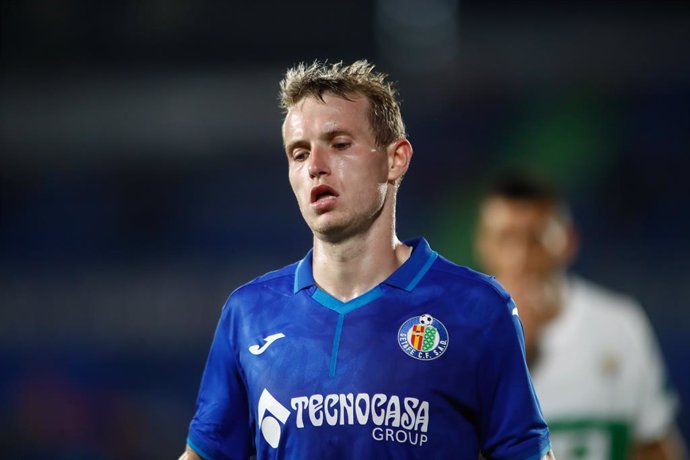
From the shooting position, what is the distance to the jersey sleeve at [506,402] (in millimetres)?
2283

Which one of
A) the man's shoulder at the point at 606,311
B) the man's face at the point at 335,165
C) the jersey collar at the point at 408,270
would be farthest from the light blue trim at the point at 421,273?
the man's shoulder at the point at 606,311

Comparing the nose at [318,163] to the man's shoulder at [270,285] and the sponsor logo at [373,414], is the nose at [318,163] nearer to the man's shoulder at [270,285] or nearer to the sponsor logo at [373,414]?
the man's shoulder at [270,285]

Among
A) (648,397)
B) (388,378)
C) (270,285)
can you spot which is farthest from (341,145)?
(648,397)

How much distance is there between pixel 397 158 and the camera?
252 centimetres

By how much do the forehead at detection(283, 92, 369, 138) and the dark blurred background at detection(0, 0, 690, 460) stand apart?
252 inches

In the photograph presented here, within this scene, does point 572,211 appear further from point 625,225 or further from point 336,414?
point 336,414

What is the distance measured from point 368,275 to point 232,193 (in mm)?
7155

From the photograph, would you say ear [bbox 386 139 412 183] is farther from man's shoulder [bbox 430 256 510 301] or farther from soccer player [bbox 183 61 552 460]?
man's shoulder [bbox 430 256 510 301]

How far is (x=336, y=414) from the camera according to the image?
2.30 m

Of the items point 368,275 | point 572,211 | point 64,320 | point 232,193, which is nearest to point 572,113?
point 572,211

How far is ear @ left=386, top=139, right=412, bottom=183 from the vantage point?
2504 millimetres

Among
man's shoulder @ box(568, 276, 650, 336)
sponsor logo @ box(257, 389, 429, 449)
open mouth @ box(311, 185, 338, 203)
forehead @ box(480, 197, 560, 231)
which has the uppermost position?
open mouth @ box(311, 185, 338, 203)

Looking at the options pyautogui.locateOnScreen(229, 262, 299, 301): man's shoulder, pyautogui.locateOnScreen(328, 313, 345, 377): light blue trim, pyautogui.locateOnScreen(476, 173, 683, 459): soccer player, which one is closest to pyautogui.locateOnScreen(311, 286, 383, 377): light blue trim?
pyautogui.locateOnScreen(328, 313, 345, 377): light blue trim

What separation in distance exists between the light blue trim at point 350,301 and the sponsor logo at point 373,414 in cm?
23
